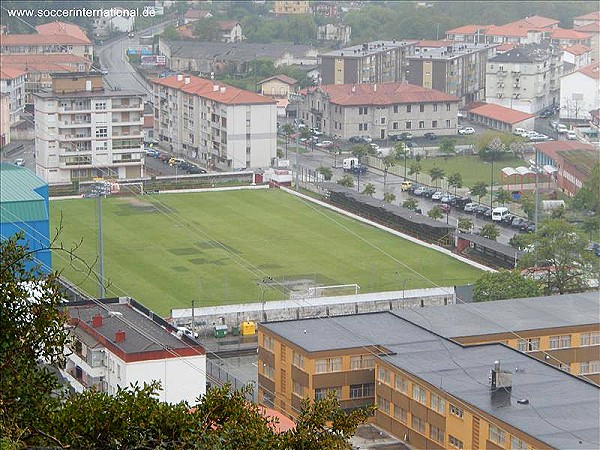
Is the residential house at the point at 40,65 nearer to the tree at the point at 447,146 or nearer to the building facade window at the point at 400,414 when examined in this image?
the tree at the point at 447,146

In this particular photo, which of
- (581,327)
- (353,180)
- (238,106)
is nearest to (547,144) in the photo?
(353,180)

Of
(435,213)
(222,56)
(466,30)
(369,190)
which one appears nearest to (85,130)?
(369,190)

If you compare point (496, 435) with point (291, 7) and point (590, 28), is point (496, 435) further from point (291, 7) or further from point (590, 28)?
point (291, 7)

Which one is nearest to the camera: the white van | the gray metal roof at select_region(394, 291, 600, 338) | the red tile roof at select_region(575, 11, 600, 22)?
the gray metal roof at select_region(394, 291, 600, 338)

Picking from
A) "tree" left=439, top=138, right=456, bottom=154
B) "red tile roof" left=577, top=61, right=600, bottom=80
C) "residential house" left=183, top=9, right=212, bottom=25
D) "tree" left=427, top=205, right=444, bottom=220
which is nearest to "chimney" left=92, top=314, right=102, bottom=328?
"tree" left=427, top=205, right=444, bottom=220

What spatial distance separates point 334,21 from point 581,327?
45.9 feet

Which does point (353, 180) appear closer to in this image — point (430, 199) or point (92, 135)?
point (430, 199)

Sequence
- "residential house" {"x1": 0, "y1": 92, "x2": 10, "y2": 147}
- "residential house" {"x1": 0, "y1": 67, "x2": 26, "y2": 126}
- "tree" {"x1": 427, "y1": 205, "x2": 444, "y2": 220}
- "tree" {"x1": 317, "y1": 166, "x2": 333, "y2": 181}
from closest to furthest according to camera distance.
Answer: "tree" {"x1": 427, "y1": 205, "x2": 444, "y2": 220}, "tree" {"x1": 317, "y1": 166, "x2": 333, "y2": 181}, "residential house" {"x1": 0, "y1": 92, "x2": 10, "y2": 147}, "residential house" {"x1": 0, "y1": 67, "x2": 26, "y2": 126}

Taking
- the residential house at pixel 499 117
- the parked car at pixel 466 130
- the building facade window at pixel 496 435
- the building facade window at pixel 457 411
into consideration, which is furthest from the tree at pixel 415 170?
the building facade window at pixel 496 435

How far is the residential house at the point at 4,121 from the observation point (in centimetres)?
1150

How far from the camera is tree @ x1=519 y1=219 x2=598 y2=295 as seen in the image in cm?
655

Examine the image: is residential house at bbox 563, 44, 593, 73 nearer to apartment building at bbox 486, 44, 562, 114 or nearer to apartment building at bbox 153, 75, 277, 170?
apartment building at bbox 486, 44, 562, 114

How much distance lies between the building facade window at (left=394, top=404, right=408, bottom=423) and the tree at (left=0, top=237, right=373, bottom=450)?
257 cm

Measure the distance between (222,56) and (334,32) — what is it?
324 centimetres
